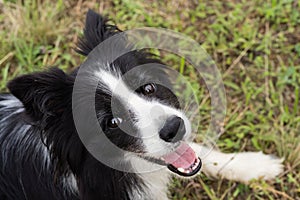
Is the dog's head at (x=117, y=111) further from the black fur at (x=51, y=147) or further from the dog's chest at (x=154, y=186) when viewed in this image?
the dog's chest at (x=154, y=186)

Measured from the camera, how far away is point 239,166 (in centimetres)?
301

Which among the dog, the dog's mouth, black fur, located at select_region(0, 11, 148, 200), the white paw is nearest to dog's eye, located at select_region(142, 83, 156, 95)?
the dog

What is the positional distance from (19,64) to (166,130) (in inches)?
75.0

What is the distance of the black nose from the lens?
2.04 m

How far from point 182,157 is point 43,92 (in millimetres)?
765

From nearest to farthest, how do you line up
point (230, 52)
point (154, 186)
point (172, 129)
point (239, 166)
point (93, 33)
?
point (172, 129), point (93, 33), point (154, 186), point (239, 166), point (230, 52)

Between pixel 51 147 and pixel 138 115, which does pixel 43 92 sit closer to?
pixel 51 147

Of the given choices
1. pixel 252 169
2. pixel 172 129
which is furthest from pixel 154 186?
pixel 252 169

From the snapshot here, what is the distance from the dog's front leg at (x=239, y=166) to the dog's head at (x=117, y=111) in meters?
0.84

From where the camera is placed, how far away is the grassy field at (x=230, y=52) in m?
3.02

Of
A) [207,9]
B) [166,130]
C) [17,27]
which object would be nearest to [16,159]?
[166,130]

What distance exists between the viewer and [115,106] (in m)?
2.00

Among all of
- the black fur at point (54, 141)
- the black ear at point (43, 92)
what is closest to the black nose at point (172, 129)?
the black fur at point (54, 141)

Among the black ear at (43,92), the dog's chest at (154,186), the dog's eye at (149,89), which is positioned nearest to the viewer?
the black ear at (43,92)
